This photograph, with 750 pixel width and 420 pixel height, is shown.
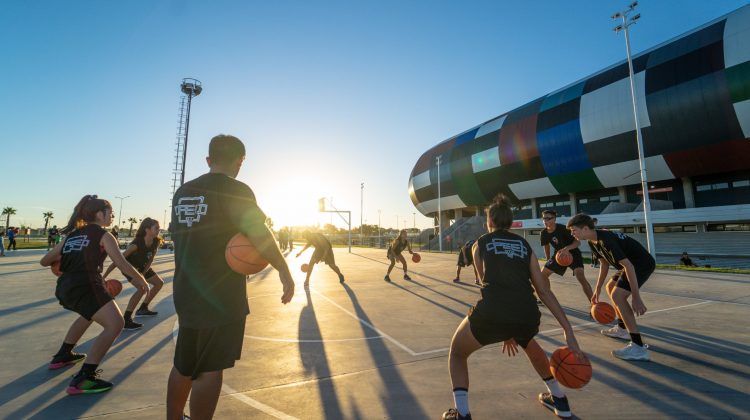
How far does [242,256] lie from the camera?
2.23 meters

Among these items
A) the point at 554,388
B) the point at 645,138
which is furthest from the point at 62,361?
the point at 645,138

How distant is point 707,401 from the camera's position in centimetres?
→ 305

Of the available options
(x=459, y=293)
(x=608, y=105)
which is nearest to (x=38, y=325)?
(x=459, y=293)

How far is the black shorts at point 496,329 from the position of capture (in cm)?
270

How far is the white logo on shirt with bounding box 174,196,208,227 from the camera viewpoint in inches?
91.1

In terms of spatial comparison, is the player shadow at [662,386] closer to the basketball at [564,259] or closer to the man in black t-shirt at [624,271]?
the man in black t-shirt at [624,271]

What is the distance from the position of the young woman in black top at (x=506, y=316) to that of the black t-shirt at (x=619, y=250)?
89.2 inches

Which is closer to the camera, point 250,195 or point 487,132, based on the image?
point 250,195

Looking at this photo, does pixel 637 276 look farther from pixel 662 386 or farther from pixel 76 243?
pixel 76 243

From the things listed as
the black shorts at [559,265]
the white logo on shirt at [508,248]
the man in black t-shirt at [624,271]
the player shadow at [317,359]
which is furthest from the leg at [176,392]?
the black shorts at [559,265]

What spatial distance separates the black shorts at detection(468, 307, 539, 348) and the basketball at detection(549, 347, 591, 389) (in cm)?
34

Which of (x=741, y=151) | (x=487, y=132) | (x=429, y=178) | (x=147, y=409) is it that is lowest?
(x=147, y=409)

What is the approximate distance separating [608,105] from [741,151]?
31.7ft

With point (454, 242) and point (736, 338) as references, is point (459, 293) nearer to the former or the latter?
point (736, 338)
